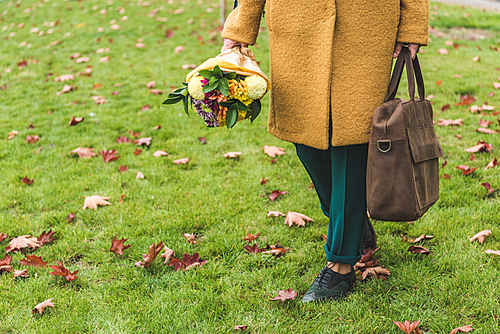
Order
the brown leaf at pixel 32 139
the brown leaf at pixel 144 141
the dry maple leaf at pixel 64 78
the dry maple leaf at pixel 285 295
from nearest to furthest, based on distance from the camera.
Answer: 1. the dry maple leaf at pixel 285 295
2. the brown leaf at pixel 144 141
3. the brown leaf at pixel 32 139
4. the dry maple leaf at pixel 64 78

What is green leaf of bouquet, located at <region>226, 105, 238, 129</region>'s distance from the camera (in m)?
1.63

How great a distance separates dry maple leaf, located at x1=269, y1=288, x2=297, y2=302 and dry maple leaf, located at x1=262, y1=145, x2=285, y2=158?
1.66 metres

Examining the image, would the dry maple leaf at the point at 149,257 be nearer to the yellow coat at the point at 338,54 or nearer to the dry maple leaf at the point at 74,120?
the yellow coat at the point at 338,54

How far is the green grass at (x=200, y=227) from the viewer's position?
1874 millimetres

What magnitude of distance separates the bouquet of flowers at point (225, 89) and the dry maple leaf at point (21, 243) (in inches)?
59.8

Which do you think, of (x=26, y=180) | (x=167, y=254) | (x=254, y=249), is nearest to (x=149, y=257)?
(x=167, y=254)

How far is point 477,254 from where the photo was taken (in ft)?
7.00

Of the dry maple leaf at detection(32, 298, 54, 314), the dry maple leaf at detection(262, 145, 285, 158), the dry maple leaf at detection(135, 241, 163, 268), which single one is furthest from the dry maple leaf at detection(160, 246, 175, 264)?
the dry maple leaf at detection(262, 145, 285, 158)

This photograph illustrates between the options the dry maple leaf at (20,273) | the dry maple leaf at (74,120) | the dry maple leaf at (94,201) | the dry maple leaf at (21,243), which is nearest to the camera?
the dry maple leaf at (20,273)

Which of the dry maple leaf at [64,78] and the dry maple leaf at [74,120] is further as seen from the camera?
the dry maple leaf at [64,78]

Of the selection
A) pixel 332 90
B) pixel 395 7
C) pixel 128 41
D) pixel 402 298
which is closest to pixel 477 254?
pixel 402 298

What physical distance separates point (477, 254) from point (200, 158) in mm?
2262

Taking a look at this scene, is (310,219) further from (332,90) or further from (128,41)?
(128,41)

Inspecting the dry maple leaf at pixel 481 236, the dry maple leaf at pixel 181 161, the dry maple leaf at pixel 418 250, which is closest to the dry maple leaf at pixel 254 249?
the dry maple leaf at pixel 418 250
